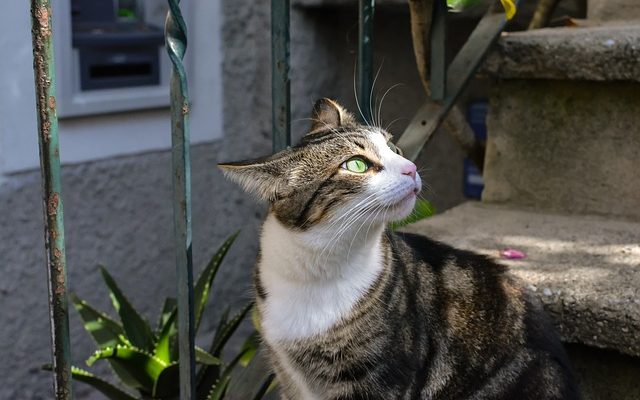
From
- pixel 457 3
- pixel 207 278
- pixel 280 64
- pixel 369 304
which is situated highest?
pixel 457 3

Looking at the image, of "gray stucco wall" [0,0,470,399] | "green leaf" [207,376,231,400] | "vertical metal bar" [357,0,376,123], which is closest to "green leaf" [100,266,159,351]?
"green leaf" [207,376,231,400]

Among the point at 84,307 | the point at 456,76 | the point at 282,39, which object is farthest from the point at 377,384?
the point at 84,307

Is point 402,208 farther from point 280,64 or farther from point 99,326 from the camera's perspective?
point 99,326

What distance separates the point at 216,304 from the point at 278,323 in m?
2.18

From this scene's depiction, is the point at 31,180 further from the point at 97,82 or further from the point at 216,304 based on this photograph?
the point at 216,304

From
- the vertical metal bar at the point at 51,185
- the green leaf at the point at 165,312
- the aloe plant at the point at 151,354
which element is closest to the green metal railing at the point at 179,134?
the vertical metal bar at the point at 51,185

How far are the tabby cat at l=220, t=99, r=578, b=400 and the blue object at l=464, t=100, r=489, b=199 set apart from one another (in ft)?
6.93

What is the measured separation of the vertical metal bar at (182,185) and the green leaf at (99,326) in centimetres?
108

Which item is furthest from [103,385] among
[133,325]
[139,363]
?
[133,325]

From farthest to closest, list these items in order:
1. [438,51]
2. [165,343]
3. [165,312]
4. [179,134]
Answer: [165,312] < [165,343] < [438,51] < [179,134]

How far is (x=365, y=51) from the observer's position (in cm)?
170

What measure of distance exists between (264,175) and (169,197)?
205cm

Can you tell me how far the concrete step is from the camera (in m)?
2.04

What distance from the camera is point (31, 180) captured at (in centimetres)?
301
